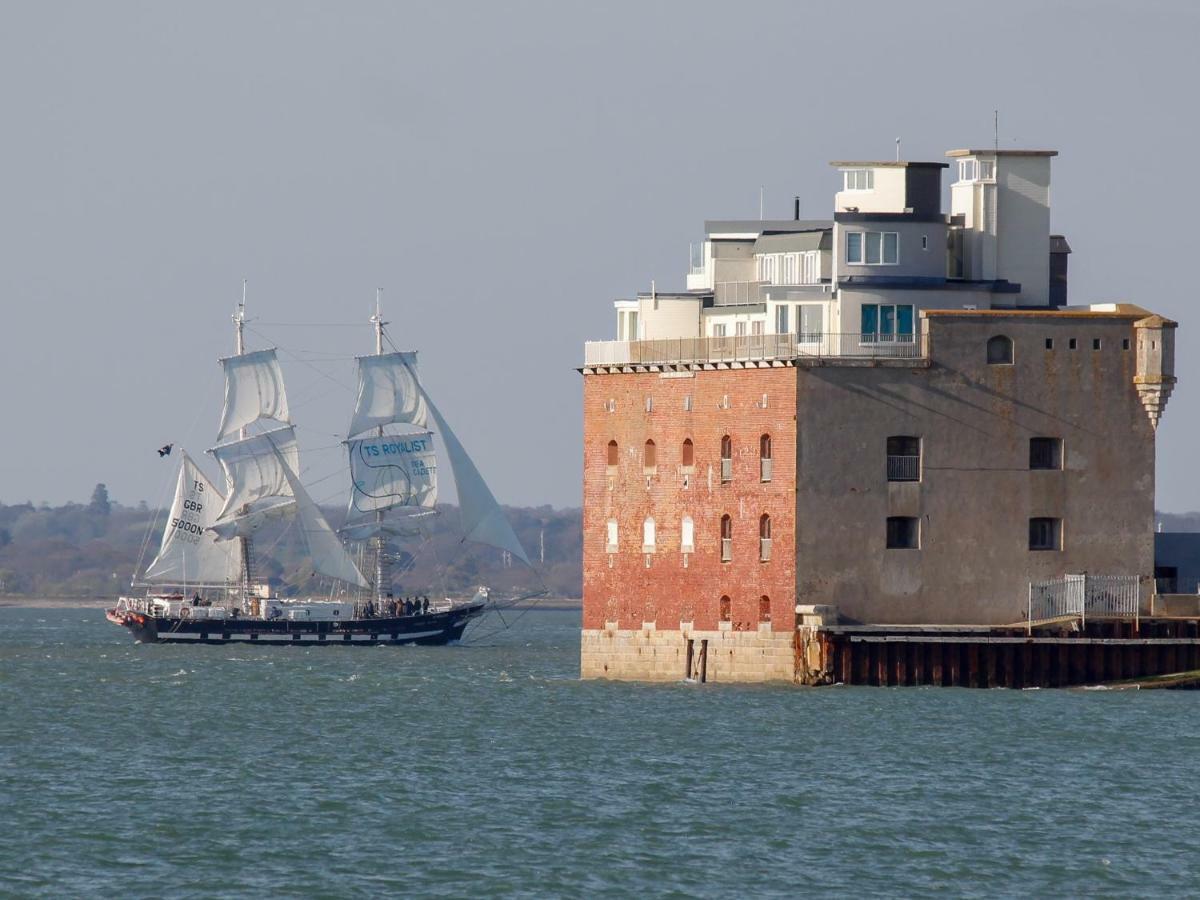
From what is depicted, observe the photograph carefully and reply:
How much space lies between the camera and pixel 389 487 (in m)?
145

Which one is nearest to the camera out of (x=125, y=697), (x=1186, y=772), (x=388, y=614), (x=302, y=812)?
(x=302, y=812)

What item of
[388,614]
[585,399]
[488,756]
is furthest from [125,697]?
[388,614]

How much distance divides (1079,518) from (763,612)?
8.31m

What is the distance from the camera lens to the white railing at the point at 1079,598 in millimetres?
71750

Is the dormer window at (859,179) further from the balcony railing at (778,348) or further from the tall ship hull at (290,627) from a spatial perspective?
the tall ship hull at (290,627)

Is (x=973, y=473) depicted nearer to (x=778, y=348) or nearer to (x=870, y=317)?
(x=870, y=317)

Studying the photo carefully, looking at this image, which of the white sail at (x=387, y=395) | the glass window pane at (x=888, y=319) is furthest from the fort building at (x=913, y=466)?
the white sail at (x=387, y=395)

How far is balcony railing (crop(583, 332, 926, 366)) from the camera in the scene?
72.3m

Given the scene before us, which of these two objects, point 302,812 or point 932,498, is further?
point 932,498

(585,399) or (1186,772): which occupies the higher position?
(585,399)

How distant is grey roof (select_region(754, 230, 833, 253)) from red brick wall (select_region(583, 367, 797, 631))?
15.6 ft

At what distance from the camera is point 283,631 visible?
449 ft

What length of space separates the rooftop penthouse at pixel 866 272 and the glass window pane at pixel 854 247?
0.03m

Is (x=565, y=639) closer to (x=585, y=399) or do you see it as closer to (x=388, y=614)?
(x=388, y=614)
